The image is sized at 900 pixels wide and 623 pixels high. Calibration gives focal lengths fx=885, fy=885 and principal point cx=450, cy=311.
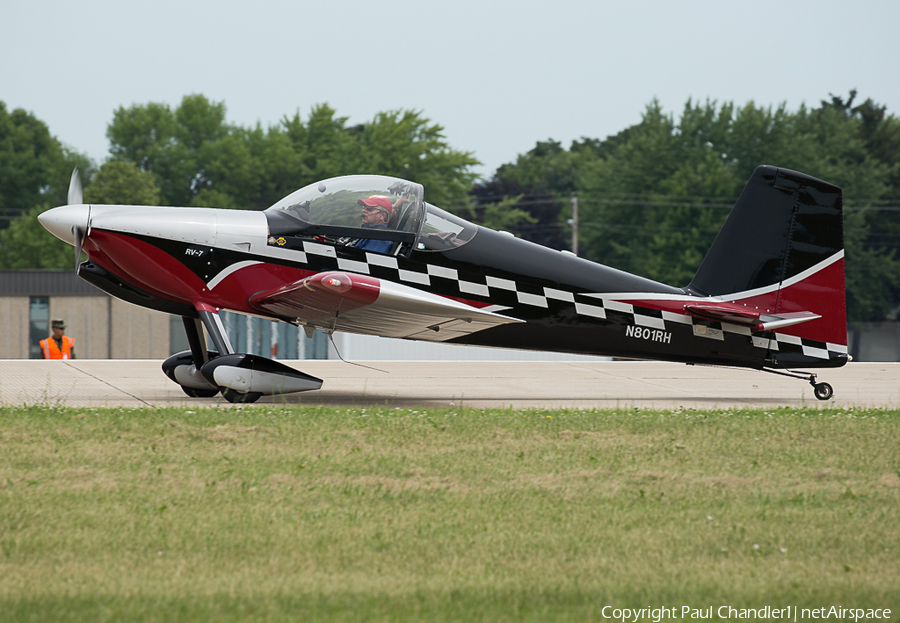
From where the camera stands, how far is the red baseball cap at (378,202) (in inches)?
370

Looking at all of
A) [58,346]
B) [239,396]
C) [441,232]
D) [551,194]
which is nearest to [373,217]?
[441,232]

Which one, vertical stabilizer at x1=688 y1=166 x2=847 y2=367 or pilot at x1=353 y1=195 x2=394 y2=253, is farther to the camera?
vertical stabilizer at x1=688 y1=166 x2=847 y2=367

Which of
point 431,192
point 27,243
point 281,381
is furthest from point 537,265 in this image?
point 27,243

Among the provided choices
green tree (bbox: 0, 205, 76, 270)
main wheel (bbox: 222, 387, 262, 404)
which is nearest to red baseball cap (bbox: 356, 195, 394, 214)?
main wheel (bbox: 222, 387, 262, 404)

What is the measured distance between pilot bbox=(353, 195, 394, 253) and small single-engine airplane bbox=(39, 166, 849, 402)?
Answer: 2cm

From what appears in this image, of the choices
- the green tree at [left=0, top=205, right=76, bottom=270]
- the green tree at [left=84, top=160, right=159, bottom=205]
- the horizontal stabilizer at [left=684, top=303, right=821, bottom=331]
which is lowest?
the horizontal stabilizer at [left=684, top=303, right=821, bottom=331]

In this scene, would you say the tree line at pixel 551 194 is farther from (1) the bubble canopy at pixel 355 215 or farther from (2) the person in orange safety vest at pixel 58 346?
(1) the bubble canopy at pixel 355 215

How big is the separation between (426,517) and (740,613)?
5.93ft

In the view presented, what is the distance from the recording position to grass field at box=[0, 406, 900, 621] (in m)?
3.68

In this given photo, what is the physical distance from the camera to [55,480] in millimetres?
5391

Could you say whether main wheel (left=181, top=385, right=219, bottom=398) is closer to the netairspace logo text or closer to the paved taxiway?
the paved taxiway

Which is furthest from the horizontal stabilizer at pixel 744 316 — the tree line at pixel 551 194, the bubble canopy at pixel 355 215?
the tree line at pixel 551 194

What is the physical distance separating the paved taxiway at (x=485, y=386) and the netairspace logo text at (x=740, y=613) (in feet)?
19.5

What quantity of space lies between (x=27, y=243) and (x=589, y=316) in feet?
193
